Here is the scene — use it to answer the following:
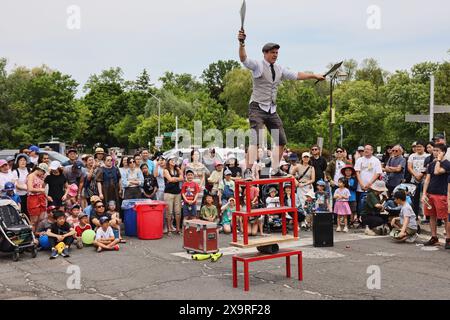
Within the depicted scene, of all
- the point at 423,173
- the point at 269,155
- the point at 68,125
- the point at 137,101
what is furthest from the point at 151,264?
the point at 137,101

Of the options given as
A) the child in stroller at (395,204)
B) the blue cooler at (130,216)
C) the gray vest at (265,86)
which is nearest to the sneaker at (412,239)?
the child in stroller at (395,204)

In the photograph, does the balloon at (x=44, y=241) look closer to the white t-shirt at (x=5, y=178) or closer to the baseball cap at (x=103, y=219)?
the baseball cap at (x=103, y=219)

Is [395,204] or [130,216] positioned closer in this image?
[130,216]

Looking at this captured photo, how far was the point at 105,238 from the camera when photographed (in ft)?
32.2

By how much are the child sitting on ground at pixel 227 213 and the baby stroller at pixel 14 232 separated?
447cm

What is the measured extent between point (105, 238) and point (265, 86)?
478 centimetres

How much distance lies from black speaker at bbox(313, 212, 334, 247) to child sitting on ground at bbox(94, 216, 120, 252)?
4.00 m

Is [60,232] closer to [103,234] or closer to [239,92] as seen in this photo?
[103,234]

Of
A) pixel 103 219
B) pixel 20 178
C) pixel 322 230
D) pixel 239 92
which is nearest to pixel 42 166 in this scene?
pixel 20 178

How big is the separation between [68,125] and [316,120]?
2568cm

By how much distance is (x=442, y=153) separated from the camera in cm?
990

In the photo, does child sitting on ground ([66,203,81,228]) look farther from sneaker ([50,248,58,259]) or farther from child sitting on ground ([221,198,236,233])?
child sitting on ground ([221,198,236,233])

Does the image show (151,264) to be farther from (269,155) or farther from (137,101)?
(137,101)

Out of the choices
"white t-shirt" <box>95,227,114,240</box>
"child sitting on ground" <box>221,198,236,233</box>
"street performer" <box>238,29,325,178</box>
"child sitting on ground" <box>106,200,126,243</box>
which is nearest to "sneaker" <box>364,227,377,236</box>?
"child sitting on ground" <box>221,198,236,233</box>
